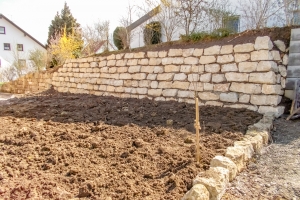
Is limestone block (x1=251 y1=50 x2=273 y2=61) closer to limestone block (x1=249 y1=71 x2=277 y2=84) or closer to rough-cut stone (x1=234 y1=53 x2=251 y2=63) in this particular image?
rough-cut stone (x1=234 y1=53 x2=251 y2=63)

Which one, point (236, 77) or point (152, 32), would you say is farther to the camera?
point (152, 32)

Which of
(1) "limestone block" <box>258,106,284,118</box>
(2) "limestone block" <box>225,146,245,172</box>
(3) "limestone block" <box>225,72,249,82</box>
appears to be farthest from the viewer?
(3) "limestone block" <box>225,72,249,82</box>

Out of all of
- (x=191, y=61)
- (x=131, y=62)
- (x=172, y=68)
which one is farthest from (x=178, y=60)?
(x=131, y=62)

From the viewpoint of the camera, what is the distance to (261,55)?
13.2ft

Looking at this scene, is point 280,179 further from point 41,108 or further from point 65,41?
point 65,41

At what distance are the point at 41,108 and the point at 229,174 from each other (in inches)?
152

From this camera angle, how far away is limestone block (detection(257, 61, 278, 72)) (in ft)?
12.9

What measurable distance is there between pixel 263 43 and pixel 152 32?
15.5 ft

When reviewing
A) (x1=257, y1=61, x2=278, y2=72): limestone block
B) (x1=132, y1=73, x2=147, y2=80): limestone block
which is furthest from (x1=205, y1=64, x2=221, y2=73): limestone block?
(x1=132, y1=73, x2=147, y2=80): limestone block

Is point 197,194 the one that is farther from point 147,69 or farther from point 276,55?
point 147,69

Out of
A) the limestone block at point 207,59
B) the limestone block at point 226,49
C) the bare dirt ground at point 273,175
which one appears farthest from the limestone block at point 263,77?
the bare dirt ground at point 273,175

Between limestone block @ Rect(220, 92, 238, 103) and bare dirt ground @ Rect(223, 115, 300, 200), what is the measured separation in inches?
53.0

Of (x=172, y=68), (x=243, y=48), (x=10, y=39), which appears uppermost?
(x=10, y=39)

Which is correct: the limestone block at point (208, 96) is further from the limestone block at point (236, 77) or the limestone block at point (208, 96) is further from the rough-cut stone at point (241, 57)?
the rough-cut stone at point (241, 57)
